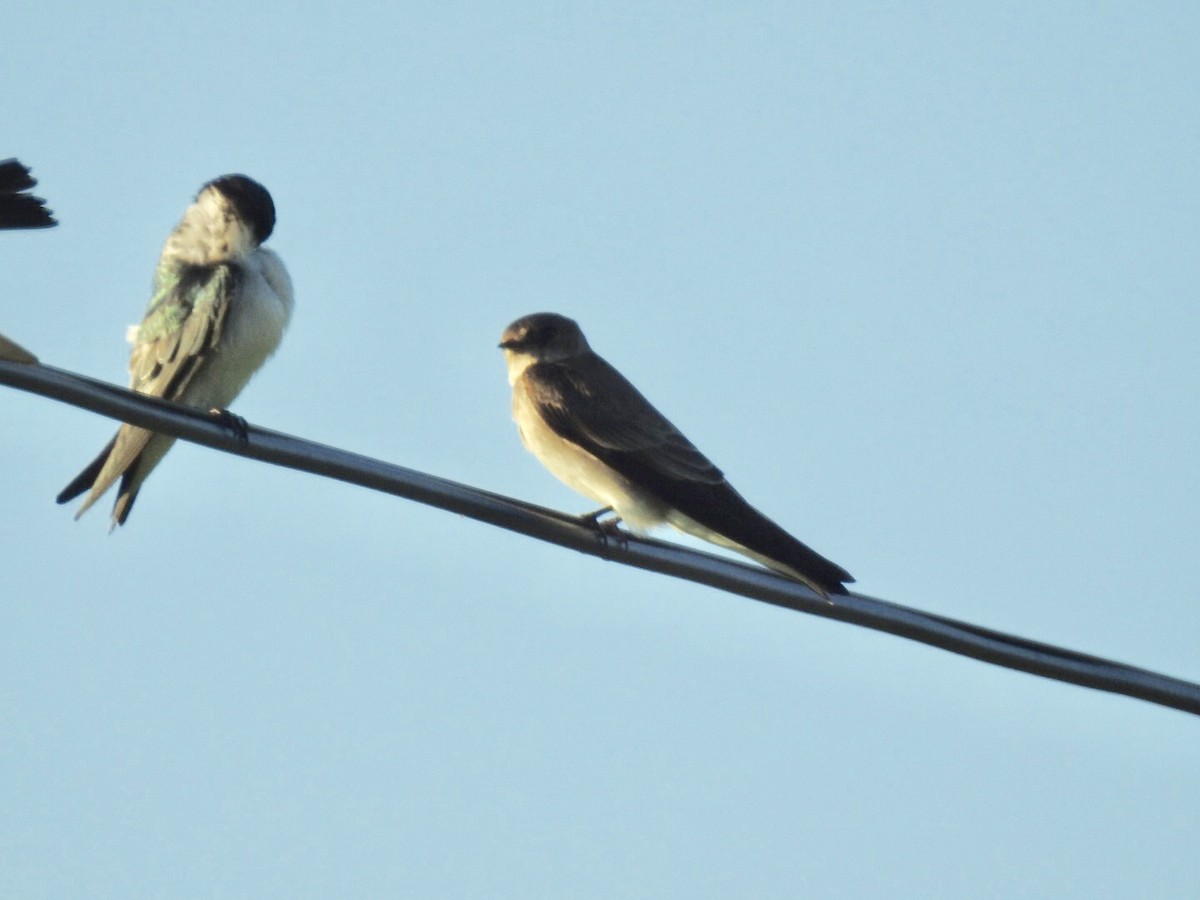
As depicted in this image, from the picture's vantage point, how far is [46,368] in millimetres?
4340

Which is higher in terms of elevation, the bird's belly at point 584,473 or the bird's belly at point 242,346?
the bird's belly at point 242,346

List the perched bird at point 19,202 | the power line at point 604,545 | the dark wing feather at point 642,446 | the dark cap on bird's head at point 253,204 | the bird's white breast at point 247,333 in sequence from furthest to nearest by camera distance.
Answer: the dark cap on bird's head at point 253,204
the bird's white breast at point 247,333
the dark wing feather at point 642,446
the perched bird at point 19,202
the power line at point 604,545

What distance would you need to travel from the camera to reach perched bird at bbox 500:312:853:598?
684 cm

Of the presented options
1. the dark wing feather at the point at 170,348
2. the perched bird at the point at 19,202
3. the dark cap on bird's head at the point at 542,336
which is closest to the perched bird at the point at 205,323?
the dark wing feather at the point at 170,348

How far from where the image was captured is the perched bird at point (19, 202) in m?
4.72

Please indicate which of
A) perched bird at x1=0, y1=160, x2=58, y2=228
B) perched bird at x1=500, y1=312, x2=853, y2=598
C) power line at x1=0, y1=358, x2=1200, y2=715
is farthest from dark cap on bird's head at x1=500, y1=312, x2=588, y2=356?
perched bird at x1=0, y1=160, x2=58, y2=228

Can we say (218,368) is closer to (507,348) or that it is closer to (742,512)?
(507,348)

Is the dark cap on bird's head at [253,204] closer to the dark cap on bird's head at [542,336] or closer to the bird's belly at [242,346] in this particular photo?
the bird's belly at [242,346]

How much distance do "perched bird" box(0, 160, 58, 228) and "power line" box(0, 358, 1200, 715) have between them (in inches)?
22.5

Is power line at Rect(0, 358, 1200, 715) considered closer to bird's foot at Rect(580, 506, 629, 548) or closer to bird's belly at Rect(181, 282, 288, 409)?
bird's foot at Rect(580, 506, 629, 548)

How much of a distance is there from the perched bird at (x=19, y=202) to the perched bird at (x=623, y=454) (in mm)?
2581

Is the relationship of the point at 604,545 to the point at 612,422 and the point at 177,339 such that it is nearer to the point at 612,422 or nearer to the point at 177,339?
the point at 612,422

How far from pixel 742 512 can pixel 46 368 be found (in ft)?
10.2

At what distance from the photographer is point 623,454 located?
24.4 ft
